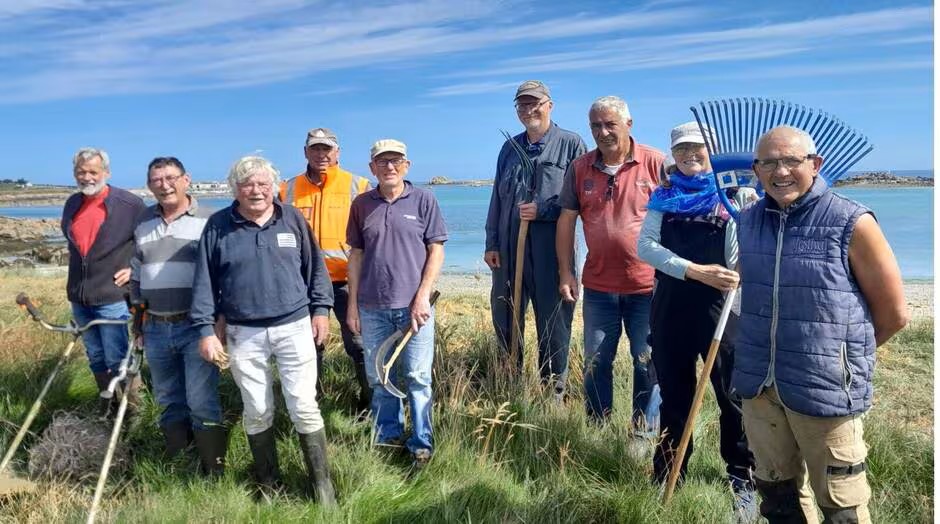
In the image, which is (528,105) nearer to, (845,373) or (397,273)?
(397,273)

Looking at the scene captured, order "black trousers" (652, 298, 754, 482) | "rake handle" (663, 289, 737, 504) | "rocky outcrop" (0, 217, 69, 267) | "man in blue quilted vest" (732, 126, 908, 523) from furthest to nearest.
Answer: "rocky outcrop" (0, 217, 69, 267) < "black trousers" (652, 298, 754, 482) < "rake handle" (663, 289, 737, 504) < "man in blue quilted vest" (732, 126, 908, 523)

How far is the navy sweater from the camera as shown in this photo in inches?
147

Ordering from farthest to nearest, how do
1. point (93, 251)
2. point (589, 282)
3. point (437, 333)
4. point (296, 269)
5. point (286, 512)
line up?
1. point (437, 333)
2. point (93, 251)
3. point (589, 282)
4. point (296, 269)
5. point (286, 512)

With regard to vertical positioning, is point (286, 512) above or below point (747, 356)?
below

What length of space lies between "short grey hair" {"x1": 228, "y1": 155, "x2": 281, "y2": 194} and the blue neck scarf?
2.03 meters

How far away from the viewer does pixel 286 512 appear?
11.8ft

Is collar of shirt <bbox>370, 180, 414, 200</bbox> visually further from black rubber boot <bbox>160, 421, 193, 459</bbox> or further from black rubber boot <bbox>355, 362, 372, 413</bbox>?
black rubber boot <bbox>160, 421, 193, 459</bbox>

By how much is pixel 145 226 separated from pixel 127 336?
1.43 meters

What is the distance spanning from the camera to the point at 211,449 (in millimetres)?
4129

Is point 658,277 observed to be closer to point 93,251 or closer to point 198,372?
point 198,372

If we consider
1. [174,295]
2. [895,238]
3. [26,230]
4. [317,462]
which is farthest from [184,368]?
[26,230]

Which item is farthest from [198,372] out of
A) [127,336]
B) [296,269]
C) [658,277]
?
[658,277]

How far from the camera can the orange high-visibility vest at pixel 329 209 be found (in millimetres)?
5020

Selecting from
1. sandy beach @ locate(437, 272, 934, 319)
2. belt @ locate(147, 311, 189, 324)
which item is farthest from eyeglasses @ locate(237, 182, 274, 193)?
sandy beach @ locate(437, 272, 934, 319)
